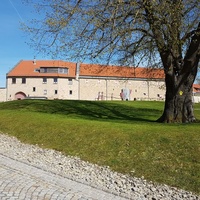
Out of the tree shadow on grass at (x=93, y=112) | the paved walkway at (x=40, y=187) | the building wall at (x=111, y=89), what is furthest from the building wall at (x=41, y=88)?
the paved walkway at (x=40, y=187)

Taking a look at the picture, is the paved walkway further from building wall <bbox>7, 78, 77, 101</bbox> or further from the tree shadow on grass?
building wall <bbox>7, 78, 77, 101</bbox>

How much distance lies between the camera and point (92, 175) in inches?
273

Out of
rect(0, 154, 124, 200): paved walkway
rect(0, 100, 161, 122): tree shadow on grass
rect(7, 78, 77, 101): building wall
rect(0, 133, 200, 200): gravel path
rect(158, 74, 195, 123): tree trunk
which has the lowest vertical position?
rect(0, 133, 200, 200): gravel path

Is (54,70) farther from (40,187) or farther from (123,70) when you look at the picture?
(40,187)

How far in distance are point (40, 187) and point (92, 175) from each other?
1636 mm

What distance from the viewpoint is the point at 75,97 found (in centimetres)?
6394

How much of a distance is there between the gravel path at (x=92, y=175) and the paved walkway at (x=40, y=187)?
0.30m

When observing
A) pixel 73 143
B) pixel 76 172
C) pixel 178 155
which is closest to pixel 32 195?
pixel 76 172

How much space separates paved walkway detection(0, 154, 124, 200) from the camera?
16.8 feet

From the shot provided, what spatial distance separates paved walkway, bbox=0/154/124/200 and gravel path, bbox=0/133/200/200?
297 mm

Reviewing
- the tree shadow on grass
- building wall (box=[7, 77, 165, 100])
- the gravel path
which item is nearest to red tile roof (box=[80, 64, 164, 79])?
the tree shadow on grass

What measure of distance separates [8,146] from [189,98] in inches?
346

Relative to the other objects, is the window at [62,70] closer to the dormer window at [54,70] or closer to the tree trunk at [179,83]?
the dormer window at [54,70]

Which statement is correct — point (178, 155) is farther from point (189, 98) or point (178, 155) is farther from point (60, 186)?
point (189, 98)
